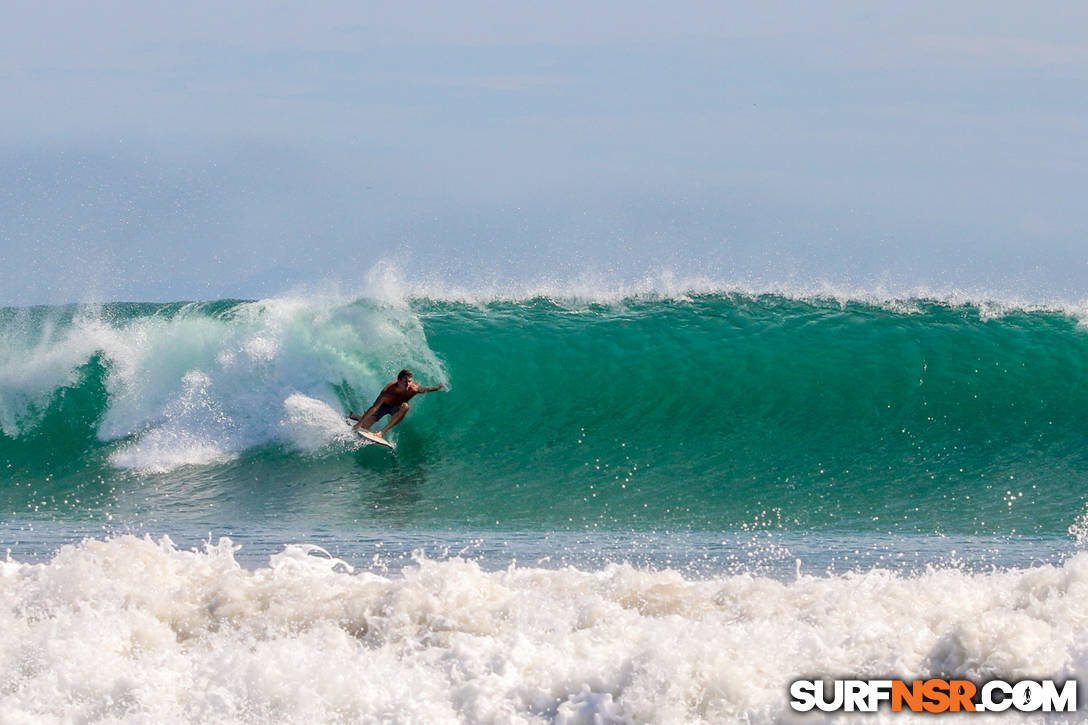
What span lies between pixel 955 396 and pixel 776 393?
2181 millimetres

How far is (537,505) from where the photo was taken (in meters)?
10.2

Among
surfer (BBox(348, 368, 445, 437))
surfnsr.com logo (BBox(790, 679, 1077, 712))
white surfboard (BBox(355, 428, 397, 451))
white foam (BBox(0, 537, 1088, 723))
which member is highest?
surfer (BBox(348, 368, 445, 437))

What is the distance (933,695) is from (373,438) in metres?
7.79

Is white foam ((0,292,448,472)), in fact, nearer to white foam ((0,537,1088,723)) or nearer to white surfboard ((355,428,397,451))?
white surfboard ((355,428,397,451))

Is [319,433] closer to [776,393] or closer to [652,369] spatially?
[652,369]

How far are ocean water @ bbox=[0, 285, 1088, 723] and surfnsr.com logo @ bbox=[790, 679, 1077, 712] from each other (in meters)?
0.08

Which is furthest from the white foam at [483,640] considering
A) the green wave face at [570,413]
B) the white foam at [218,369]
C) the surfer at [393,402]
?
the white foam at [218,369]

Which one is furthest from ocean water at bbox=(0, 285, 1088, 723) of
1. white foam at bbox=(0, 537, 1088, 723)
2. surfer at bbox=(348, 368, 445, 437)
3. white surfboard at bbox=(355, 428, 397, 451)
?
surfer at bbox=(348, 368, 445, 437)

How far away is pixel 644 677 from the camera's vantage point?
192 inches

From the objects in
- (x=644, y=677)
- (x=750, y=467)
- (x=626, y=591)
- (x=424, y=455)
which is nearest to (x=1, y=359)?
(x=424, y=455)

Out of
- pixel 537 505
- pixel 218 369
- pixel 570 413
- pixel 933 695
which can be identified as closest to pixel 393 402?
pixel 570 413

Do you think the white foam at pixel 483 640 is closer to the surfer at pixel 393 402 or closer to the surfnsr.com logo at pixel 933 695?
the surfnsr.com logo at pixel 933 695

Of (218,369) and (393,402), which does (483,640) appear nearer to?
(393,402)

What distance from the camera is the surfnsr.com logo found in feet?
15.6
